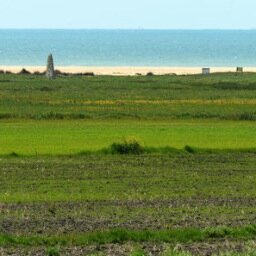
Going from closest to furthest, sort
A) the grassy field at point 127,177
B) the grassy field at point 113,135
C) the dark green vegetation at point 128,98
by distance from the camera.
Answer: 1. the grassy field at point 127,177
2. the grassy field at point 113,135
3. the dark green vegetation at point 128,98

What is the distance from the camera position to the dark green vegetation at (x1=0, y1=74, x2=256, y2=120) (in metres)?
48.7

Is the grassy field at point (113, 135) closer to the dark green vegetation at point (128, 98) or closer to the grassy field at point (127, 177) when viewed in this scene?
the grassy field at point (127, 177)

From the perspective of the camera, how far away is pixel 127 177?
88.4ft

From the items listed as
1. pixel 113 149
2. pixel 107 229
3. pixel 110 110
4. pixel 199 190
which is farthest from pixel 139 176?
pixel 110 110

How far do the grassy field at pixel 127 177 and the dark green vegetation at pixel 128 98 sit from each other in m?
0.11

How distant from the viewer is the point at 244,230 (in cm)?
1856

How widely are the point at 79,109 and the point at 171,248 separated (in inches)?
1366

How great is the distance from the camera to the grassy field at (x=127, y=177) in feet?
58.3

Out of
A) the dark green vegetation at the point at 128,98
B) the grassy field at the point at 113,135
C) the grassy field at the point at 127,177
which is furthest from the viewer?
the dark green vegetation at the point at 128,98

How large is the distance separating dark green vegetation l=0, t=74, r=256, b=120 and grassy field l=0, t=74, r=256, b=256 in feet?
0.37

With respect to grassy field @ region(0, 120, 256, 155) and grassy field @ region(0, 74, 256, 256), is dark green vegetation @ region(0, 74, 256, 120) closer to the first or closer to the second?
grassy field @ region(0, 74, 256, 256)

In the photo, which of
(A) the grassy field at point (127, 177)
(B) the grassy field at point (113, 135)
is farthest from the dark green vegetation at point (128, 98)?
(B) the grassy field at point (113, 135)

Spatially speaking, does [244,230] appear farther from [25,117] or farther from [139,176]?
[25,117]

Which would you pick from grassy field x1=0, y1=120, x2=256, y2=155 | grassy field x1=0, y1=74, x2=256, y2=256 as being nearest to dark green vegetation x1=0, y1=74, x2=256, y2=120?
grassy field x1=0, y1=74, x2=256, y2=256
